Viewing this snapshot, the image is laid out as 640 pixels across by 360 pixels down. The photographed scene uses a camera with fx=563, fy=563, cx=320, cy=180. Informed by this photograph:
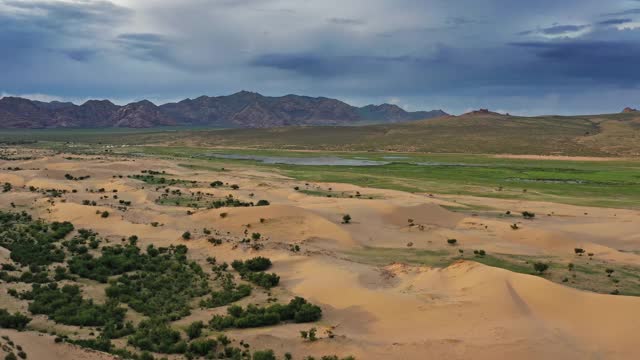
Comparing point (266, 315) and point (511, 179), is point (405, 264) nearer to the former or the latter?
point (266, 315)

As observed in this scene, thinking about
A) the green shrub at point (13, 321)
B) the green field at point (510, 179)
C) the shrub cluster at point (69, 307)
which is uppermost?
the green field at point (510, 179)

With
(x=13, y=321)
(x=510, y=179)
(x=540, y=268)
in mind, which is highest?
(x=510, y=179)

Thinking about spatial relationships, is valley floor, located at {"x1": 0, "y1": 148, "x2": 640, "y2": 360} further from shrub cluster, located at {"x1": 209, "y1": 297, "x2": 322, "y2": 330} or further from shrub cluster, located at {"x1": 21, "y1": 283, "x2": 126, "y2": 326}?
shrub cluster, located at {"x1": 21, "y1": 283, "x2": 126, "y2": 326}

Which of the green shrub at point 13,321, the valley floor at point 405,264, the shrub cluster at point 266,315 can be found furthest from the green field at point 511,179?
the green shrub at point 13,321

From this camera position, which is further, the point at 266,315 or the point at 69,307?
the point at 69,307

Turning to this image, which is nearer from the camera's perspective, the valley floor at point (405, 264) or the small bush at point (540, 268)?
the valley floor at point (405, 264)

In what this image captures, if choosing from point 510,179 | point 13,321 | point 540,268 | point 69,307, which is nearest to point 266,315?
point 69,307

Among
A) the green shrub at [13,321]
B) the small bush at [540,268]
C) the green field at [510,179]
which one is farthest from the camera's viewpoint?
the green field at [510,179]

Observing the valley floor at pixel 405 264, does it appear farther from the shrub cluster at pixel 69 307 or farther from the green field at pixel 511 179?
the green field at pixel 511 179

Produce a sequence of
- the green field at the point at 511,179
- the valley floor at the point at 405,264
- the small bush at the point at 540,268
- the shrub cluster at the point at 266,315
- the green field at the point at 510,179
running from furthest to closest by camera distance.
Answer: the green field at the point at 511,179
the green field at the point at 510,179
the small bush at the point at 540,268
the shrub cluster at the point at 266,315
the valley floor at the point at 405,264

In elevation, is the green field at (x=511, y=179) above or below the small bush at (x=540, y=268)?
above

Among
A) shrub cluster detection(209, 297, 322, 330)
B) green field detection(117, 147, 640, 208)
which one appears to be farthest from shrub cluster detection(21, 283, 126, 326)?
green field detection(117, 147, 640, 208)

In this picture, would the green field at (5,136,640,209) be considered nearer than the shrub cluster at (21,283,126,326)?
No

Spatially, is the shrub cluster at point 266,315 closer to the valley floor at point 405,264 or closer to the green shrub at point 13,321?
the valley floor at point 405,264
